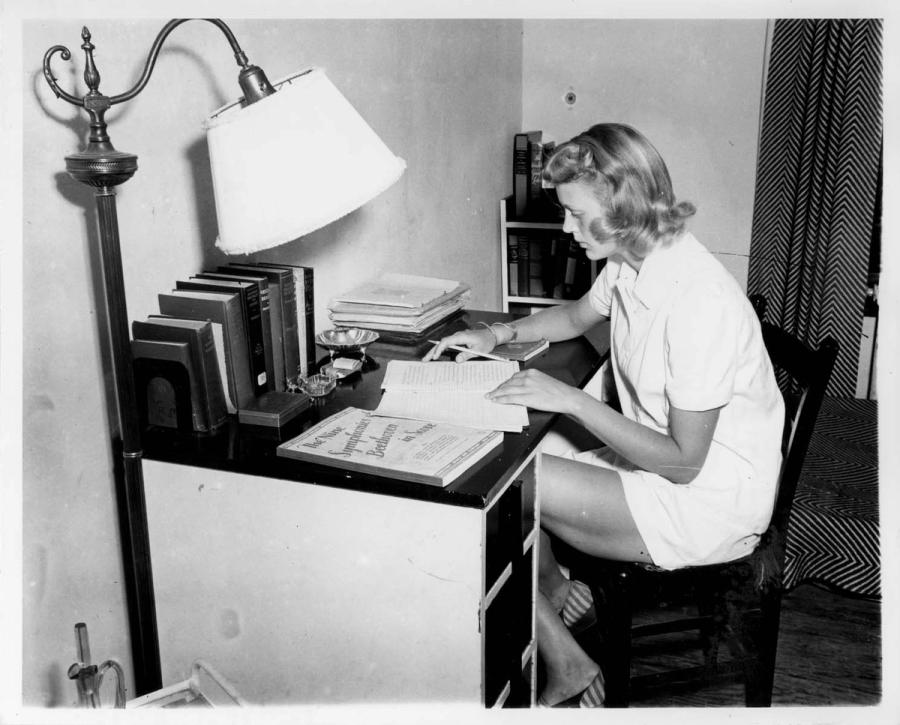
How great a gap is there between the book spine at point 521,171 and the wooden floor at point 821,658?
169 cm

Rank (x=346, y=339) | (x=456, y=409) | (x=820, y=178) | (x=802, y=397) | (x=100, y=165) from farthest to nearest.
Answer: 1. (x=820, y=178)
2. (x=346, y=339)
3. (x=802, y=397)
4. (x=456, y=409)
5. (x=100, y=165)

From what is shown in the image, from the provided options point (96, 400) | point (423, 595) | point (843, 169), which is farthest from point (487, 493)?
point (843, 169)

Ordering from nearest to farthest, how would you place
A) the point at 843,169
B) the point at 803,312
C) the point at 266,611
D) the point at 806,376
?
the point at 266,611
the point at 806,376
the point at 843,169
the point at 803,312

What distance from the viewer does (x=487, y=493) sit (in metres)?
1.19

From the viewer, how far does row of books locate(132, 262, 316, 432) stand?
1361 millimetres

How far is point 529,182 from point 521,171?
0.18ft

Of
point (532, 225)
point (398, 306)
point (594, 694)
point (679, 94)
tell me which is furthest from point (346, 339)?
point (679, 94)

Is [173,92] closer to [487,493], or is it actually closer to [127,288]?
[127,288]

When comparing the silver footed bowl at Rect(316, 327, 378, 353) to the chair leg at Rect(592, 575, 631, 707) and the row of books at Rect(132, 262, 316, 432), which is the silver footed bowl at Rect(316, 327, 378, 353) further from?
the chair leg at Rect(592, 575, 631, 707)

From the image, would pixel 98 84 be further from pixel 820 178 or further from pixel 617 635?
pixel 820 178

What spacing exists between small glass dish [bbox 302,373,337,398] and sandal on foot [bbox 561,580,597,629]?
0.87 metres

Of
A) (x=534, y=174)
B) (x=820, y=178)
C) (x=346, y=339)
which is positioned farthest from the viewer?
(x=534, y=174)

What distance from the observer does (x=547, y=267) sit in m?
3.34
